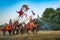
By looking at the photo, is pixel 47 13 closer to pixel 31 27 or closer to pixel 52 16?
pixel 52 16

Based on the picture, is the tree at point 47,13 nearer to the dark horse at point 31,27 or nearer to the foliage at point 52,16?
the foliage at point 52,16

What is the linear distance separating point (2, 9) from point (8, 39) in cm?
44

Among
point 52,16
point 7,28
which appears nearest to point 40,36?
point 52,16

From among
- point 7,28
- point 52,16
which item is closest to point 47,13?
point 52,16

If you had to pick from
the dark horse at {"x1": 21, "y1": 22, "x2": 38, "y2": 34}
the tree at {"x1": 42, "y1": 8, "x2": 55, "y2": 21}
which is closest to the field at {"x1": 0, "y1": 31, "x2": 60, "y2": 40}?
the dark horse at {"x1": 21, "y1": 22, "x2": 38, "y2": 34}

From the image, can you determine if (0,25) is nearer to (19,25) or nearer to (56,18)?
(19,25)

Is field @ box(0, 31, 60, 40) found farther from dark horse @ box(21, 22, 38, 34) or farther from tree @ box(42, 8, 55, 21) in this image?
tree @ box(42, 8, 55, 21)

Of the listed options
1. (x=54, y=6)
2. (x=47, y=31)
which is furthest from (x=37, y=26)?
(x=54, y=6)

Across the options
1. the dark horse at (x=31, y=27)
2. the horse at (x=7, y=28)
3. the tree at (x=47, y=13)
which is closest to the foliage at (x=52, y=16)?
the tree at (x=47, y=13)

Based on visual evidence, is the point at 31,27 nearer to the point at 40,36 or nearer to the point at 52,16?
the point at 40,36

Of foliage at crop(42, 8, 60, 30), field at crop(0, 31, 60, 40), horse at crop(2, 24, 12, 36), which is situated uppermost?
foliage at crop(42, 8, 60, 30)

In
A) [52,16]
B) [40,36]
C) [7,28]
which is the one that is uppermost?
[52,16]

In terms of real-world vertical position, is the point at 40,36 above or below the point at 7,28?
below

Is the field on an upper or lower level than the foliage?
lower
